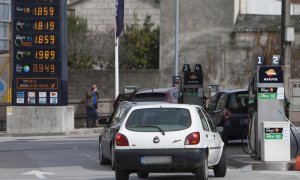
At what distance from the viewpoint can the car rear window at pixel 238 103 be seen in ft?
80.8

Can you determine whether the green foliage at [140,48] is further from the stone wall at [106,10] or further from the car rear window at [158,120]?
the car rear window at [158,120]

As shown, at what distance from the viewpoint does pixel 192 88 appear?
2708 cm

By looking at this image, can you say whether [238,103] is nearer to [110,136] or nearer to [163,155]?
[110,136]

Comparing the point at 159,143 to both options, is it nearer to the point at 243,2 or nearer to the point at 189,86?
the point at 189,86

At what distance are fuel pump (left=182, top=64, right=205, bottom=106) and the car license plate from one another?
38.0ft

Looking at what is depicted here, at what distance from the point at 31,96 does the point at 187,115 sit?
1896 centimetres

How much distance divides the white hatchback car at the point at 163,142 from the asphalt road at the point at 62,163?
5.98 ft

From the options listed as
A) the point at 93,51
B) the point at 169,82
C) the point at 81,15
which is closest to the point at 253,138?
the point at 169,82

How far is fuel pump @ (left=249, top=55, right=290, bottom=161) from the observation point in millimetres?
18625

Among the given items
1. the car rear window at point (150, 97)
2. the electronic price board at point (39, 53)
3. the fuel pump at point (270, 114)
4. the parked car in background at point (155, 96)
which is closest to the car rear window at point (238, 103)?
the parked car in background at point (155, 96)

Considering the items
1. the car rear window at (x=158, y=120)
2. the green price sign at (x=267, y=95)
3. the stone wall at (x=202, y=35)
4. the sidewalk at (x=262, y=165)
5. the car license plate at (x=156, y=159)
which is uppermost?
the stone wall at (x=202, y=35)

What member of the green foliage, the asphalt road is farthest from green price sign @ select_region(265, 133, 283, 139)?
the green foliage

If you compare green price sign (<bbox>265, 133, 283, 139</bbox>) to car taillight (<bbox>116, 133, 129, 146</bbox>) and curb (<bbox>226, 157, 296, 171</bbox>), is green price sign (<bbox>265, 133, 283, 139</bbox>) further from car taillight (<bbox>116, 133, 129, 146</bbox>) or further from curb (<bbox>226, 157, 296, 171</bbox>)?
car taillight (<bbox>116, 133, 129, 146</bbox>)

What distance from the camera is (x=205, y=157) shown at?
15.5m
